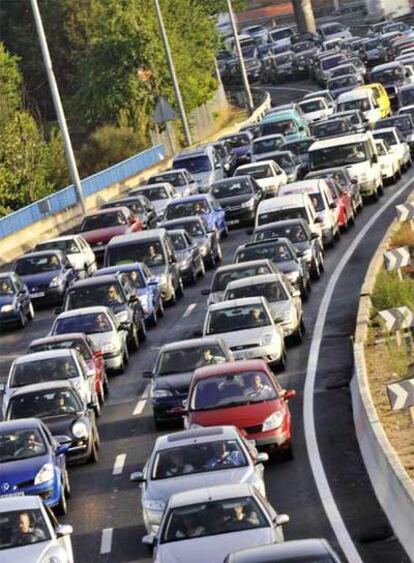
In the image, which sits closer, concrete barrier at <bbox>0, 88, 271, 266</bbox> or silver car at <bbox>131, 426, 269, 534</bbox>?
silver car at <bbox>131, 426, 269, 534</bbox>

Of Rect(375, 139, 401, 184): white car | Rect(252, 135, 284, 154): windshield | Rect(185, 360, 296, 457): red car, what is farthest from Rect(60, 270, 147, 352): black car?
Rect(252, 135, 284, 154): windshield

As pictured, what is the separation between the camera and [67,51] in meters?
119

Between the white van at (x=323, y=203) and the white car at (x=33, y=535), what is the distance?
28.0 metres

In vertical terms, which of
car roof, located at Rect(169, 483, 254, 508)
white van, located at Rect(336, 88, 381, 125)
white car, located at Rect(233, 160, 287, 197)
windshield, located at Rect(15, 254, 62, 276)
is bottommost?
white van, located at Rect(336, 88, 381, 125)

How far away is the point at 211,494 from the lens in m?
21.6

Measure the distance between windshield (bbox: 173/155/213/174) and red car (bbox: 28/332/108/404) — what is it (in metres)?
32.5

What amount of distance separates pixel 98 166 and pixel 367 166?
43793 millimetres

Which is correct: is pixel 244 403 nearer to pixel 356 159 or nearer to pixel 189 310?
pixel 189 310

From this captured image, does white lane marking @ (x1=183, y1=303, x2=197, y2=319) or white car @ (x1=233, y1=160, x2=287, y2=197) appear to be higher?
white lane marking @ (x1=183, y1=303, x2=197, y2=319)

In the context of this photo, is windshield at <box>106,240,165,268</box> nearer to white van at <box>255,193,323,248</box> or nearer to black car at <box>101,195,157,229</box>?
white van at <box>255,193,323,248</box>

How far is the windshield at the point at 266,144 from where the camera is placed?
6994 centimetres

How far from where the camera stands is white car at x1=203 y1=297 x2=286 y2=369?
115ft

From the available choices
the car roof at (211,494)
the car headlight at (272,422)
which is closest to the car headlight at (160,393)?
the car headlight at (272,422)

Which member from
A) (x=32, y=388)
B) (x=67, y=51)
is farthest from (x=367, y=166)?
(x=67, y=51)
